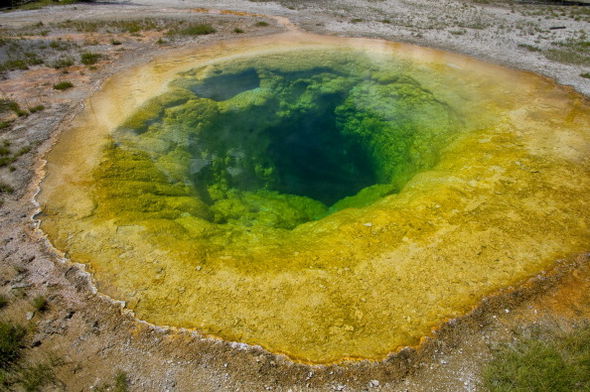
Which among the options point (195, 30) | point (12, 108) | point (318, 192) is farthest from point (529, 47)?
point (12, 108)

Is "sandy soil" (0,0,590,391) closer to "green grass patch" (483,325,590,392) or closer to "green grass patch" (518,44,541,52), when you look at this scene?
"green grass patch" (483,325,590,392)

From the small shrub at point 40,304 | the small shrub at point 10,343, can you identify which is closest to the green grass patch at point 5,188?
the small shrub at point 40,304

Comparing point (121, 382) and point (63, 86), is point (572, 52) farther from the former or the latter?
point (63, 86)

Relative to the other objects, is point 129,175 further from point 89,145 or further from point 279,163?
point 279,163

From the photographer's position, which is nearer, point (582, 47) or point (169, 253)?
point (169, 253)

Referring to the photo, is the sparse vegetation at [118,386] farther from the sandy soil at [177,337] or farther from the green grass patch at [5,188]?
the green grass patch at [5,188]

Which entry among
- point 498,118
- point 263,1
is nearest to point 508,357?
point 498,118

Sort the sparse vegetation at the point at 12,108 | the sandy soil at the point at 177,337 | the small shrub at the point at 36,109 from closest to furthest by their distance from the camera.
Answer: the sandy soil at the point at 177,337
the sparse vegetation at the point at 12,108
the small shrub at the point at 36,109
